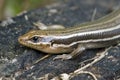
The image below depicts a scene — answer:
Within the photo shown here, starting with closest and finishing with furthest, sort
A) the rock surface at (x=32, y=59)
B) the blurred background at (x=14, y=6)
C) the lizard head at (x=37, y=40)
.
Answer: the rock surface at (x=32, y=59) → the lizard head at (x=37, y=40) → the blurred background at (x=14, y=6)

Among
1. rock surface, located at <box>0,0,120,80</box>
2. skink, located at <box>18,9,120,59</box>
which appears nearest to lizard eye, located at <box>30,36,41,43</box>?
skink, located at <box>18,9,120,59</box>

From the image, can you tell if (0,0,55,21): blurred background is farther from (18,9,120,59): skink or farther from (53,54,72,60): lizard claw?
(53,54,72,60): lizard claw

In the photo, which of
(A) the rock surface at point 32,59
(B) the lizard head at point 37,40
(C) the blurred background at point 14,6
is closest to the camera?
(A) the rock surface at point 32,59

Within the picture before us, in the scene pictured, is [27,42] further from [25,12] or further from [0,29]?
[25,12]

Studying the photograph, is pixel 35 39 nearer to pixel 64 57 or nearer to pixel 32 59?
pixel 32 59

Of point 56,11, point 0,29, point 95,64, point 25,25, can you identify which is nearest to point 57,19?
point 56,11

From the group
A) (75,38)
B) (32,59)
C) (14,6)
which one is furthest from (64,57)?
(14,6)

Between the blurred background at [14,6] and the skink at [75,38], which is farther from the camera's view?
the blurred background at [14,6]

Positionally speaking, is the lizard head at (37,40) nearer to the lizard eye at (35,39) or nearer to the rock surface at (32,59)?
the lizard eye at (35,39)

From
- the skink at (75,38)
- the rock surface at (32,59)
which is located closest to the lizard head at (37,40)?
the skink at (75,38)
